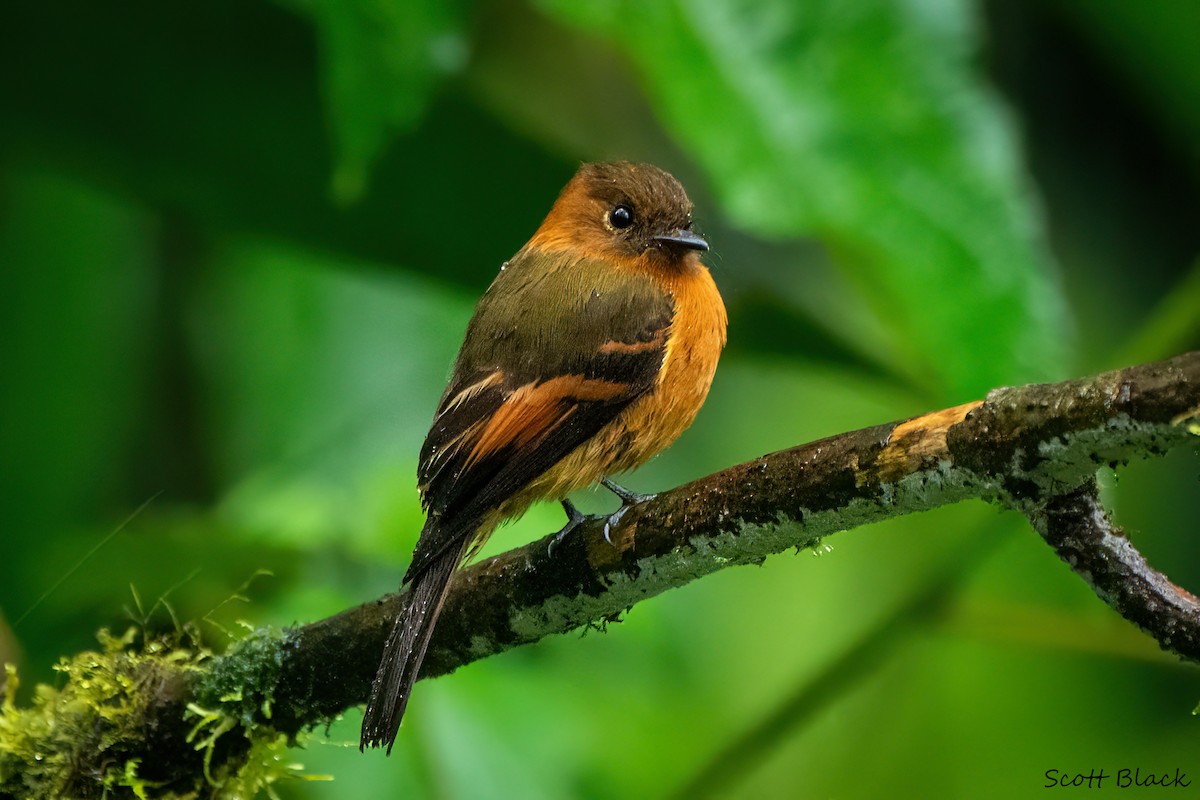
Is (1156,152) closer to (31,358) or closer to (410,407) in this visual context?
(410,407)

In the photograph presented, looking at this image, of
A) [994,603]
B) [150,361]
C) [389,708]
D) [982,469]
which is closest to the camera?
[982,469]

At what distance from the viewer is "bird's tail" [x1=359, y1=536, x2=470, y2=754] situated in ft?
6.73

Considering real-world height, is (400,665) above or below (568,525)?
below

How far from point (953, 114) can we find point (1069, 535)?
118 cm

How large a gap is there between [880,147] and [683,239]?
2.56ft

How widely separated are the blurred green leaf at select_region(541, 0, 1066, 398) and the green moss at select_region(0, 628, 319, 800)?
51.8 inches

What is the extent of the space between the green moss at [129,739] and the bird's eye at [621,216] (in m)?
1.56

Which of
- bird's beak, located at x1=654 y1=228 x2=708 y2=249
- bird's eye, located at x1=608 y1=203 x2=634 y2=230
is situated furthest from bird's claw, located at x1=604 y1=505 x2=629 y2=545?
bird's eye, located at x1=608 y1=203 x2=634 y2=230

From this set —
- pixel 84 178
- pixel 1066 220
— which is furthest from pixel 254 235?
pixel 1066 220

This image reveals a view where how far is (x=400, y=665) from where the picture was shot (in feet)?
6.80

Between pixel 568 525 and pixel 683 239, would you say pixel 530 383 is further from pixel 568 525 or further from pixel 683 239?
pixel 683 239

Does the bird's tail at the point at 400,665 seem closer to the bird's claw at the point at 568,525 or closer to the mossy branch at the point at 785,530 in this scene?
the mossy branch at the point at 785,530

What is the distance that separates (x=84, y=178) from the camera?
124 inches

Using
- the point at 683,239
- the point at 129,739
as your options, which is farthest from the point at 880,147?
the point at 129,739
